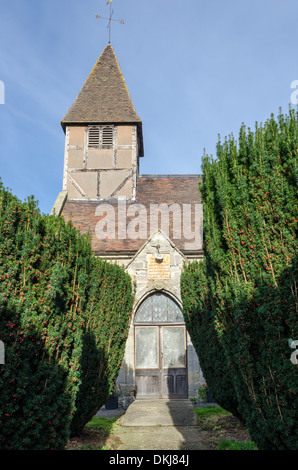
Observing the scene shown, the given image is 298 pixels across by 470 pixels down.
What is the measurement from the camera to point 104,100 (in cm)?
1678

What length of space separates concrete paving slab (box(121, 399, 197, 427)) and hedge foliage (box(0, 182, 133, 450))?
4.13 metres

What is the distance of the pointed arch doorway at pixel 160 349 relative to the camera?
11625 mm

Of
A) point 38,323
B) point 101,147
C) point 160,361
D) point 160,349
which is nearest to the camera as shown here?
point 38,323

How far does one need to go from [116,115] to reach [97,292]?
10.7 m

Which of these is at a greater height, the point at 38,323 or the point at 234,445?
the point at 38,323

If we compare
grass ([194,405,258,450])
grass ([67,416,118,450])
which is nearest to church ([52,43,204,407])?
grass ([194,405,258,450])

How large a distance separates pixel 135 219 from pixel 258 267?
1011 cm

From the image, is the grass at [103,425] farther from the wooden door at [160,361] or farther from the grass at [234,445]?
the wooden door at [160,361]

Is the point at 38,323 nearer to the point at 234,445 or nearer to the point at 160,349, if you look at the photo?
the point at 234,445

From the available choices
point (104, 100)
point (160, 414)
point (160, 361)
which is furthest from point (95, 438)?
point (104, 100)

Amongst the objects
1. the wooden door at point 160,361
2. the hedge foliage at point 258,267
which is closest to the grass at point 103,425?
the wooden door at point 160,361

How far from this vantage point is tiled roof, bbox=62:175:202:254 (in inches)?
499

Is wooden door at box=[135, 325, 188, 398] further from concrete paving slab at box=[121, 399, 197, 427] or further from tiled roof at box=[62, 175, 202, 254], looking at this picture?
tiled roof at box=[62, 175, 202, 254]

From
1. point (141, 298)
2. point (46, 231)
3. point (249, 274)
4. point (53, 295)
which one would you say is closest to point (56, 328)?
point (53, 295)
